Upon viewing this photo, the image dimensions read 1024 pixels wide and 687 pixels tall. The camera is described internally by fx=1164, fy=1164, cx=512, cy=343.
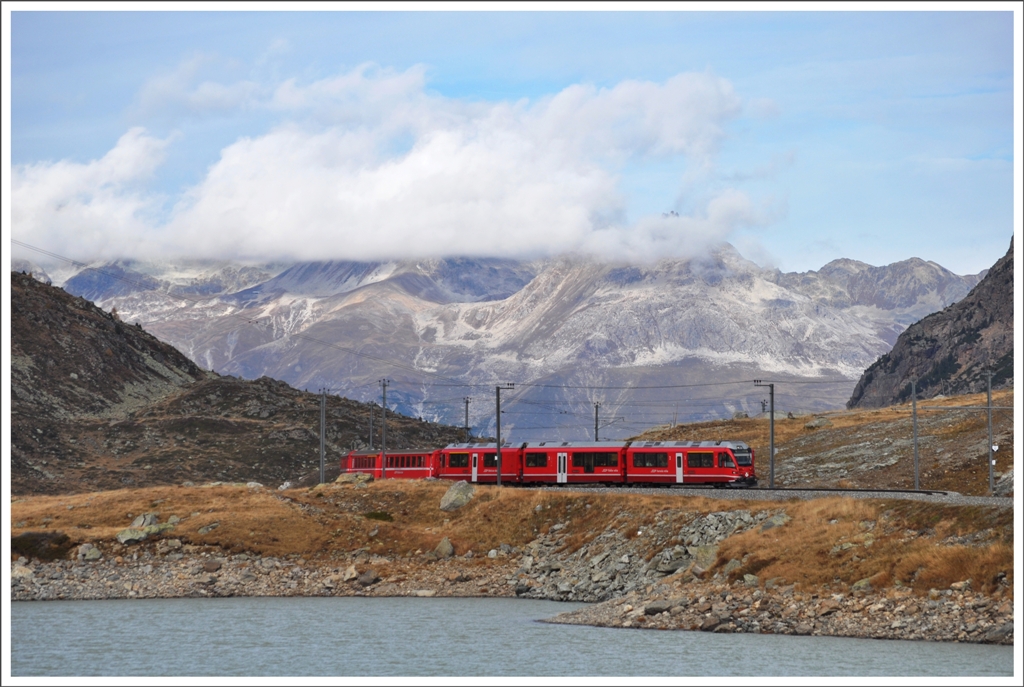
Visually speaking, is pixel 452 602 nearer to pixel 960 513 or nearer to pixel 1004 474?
pixel 960 513

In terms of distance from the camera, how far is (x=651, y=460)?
3858 inches

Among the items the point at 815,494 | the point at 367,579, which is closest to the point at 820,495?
the point at 815,494

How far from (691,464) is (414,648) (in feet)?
153

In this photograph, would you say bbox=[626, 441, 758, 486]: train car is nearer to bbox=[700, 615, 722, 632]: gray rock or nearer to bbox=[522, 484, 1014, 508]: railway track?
bbox=[522, 484, 1014, 508]: railway track

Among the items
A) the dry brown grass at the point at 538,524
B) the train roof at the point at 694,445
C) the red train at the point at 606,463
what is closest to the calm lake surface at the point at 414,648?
the dry brown grass at the point at 538,524

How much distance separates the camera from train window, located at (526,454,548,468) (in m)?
104

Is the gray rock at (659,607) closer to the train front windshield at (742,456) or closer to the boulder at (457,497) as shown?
the boulder at (457,497)

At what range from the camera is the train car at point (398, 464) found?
12281 cm

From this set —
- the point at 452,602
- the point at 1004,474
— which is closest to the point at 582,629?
the point at 452,602

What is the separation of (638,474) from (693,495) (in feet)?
53.8

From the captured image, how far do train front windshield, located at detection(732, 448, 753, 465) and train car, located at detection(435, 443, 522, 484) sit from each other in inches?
763

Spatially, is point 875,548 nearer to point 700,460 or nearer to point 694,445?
point 700,460

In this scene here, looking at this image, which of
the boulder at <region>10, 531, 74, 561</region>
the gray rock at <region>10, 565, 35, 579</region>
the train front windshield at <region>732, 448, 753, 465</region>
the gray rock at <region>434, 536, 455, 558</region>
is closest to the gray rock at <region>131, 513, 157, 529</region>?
the boulder at <region>10, 531, 74, 561</region>

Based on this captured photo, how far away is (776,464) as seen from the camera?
146 meters
